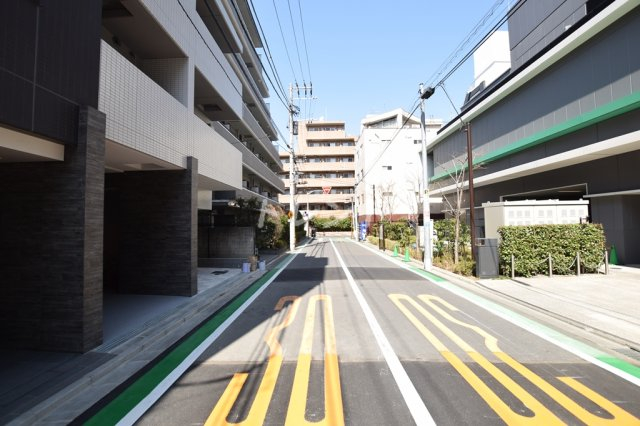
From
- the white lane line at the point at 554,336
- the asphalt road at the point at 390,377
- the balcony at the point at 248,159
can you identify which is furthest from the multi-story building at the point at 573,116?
the balcony at the point at 248,159

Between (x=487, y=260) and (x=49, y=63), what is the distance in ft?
44.9

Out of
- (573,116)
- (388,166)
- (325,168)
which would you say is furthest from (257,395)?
(325,168)

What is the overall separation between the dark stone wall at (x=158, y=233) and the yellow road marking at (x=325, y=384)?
4745 mm

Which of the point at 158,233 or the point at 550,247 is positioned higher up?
the point at 158,233

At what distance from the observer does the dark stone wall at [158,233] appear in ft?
32.4

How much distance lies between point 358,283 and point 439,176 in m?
26.0

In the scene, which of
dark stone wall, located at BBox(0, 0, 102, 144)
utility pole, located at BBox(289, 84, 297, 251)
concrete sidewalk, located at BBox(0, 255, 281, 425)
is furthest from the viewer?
utility pole, located at BBox(289, 84, 297, 251)

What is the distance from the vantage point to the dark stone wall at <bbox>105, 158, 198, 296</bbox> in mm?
9867

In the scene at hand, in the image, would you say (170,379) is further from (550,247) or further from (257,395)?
(550,247)

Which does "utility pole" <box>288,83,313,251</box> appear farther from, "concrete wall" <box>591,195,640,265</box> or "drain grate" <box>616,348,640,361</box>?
"drain grate" <box>616,348,640,361</box>

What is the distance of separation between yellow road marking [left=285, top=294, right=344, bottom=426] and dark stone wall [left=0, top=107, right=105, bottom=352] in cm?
351

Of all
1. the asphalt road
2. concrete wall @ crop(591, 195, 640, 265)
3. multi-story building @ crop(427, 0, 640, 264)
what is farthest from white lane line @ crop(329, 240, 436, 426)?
concrete wall @ crop(591, 195, 640, 265)

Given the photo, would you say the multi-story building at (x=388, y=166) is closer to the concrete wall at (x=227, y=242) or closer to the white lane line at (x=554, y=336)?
the concrete wall at (x=227, y=242)

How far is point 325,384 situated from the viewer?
445 centimetres
